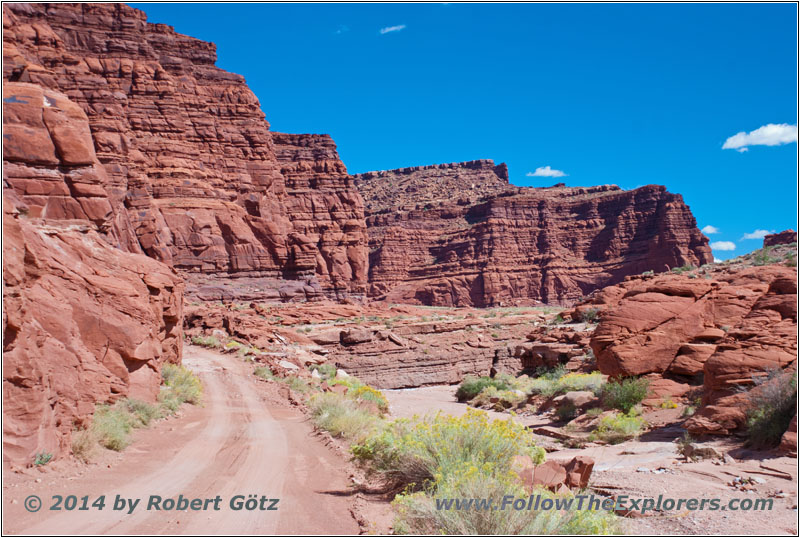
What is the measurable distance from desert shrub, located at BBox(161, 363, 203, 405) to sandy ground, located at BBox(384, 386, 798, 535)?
9217 mm

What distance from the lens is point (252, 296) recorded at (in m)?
56.8

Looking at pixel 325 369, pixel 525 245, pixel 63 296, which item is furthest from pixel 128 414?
pixel 525 245

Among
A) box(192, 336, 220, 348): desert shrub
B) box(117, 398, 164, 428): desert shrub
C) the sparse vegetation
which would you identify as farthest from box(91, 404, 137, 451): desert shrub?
box(192, 336, 220, 348): desert shrub

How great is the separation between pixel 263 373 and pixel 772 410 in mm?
17503

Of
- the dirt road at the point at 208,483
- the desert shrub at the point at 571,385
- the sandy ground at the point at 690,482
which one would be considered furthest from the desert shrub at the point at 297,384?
the sandy ground at the point at 690,482

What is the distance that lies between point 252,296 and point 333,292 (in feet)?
61.0

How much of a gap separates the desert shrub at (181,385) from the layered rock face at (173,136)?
32795mm

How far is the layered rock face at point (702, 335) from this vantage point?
11.6 meters

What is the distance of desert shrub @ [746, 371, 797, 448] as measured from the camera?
9.06 meters

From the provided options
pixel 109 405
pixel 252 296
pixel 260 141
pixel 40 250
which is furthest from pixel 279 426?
pixel 260 141

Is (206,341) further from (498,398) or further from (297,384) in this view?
(498,398)

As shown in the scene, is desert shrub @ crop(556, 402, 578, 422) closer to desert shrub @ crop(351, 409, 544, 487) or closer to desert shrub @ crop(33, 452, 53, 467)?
desert shrub @ crop(351, 409, 544, 487)

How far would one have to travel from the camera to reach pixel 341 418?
12.3 metres

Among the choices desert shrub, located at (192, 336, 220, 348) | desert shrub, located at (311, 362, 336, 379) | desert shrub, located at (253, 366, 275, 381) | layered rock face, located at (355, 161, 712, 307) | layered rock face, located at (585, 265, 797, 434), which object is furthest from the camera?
layered rock face, located at (355, 161, 712, 307)
